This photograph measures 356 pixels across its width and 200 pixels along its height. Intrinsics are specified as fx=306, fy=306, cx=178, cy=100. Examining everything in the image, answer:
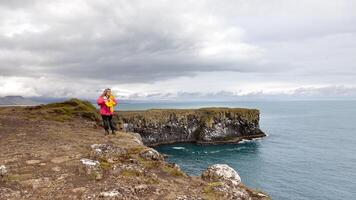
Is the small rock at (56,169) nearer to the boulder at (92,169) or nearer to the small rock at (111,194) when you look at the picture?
the boulder at (92,169)

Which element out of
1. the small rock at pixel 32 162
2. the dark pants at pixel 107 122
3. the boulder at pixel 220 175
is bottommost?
the boulder at pixel 220 175

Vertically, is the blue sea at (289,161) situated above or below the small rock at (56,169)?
below

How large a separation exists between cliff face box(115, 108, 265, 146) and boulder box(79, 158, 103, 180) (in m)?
110

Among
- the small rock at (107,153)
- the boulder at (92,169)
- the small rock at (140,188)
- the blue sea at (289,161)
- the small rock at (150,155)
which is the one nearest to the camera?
Answer: the small rock at (140,188)

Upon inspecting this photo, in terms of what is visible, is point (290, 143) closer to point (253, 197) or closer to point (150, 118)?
point (150, 118)

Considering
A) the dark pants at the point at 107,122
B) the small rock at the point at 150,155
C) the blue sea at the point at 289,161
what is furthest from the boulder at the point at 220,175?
the blue sea at the point at 289,161

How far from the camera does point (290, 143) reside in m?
113

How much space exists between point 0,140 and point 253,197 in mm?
17927

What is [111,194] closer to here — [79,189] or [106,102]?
[79,189]

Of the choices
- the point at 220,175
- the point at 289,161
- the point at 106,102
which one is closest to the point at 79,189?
the point at 220,175

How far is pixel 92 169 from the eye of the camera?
14523 millimetres

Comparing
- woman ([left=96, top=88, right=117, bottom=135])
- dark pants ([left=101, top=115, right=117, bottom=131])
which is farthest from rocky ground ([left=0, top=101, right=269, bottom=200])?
dark pants ([left=101, top=115, right=117, bottom=131])

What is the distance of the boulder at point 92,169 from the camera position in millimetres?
13995

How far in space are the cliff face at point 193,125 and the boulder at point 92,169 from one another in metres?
110
